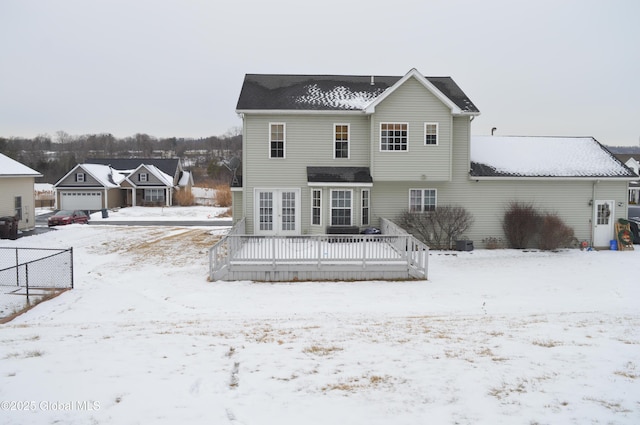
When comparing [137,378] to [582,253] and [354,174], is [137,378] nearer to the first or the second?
[354,174]

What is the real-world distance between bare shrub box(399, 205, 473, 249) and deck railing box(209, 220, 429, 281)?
4.99m

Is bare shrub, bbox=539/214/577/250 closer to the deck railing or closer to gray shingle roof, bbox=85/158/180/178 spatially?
the deck railing

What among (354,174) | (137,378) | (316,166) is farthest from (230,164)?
(137,378)

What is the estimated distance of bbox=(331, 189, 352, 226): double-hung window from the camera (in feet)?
69.7

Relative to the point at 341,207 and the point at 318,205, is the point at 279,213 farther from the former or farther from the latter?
the point at 341,207

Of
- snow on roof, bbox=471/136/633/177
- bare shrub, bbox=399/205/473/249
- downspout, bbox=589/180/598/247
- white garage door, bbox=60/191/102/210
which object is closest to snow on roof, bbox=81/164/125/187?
white garage door, bbox=60/191/102/210

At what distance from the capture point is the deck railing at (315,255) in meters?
15.9

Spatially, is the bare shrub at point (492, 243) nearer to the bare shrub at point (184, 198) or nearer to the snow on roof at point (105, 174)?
the bare shrub at point (184, 198)

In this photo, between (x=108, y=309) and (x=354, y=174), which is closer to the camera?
(x=108, y=309)

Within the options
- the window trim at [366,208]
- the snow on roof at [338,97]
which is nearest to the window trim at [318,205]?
the window trim at [366,208]

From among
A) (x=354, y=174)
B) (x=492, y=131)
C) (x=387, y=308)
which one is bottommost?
(x=387, y=308)

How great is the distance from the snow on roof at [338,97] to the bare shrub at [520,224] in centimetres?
822

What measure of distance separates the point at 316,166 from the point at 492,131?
12.1m

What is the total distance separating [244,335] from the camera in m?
9.19
